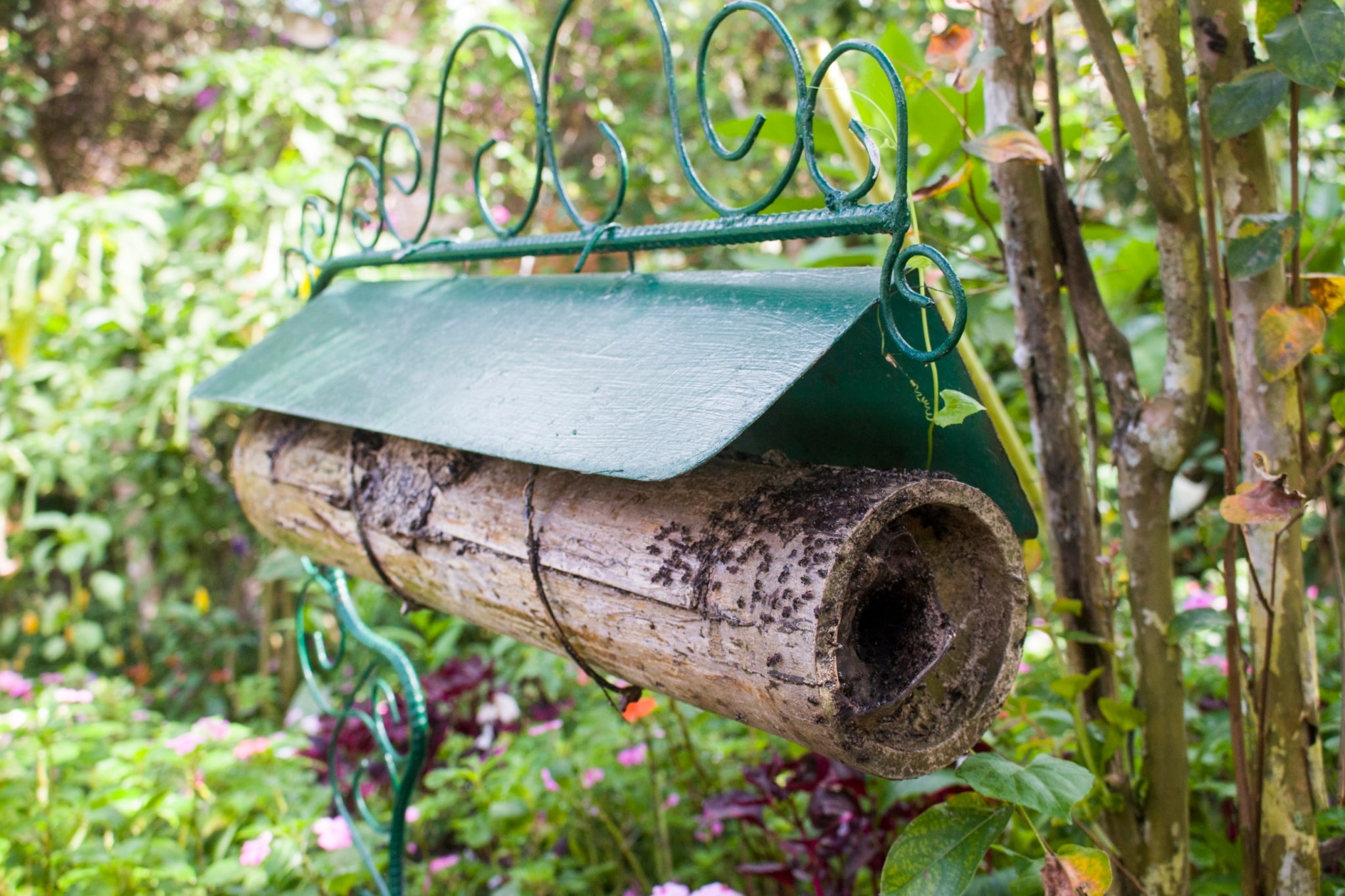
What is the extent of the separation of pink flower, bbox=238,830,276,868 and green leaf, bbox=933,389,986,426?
1193mm

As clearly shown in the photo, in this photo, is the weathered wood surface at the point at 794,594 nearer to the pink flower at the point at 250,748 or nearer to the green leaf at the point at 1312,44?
the green leaf at the point at 1312,44

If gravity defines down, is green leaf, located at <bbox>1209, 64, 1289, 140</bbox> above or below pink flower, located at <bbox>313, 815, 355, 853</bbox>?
above

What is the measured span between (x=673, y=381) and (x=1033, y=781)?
41 cm

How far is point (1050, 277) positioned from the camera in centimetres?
94

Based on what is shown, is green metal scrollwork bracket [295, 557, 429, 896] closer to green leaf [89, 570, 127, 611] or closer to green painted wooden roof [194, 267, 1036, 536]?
green painted wooden roof [194, 267, 1036, 536]

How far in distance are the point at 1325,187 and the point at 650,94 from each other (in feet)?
9.56

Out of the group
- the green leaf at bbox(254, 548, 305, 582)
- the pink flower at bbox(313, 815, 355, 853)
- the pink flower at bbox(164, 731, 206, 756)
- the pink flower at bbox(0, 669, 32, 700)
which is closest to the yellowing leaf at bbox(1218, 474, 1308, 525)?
the pink flower at bbox(313, 815, 355, 853)

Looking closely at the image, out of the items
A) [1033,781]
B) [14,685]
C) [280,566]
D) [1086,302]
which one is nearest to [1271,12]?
[1086,302]

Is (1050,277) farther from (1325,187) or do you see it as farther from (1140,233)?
(1140,233)

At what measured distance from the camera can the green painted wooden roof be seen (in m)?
0.62

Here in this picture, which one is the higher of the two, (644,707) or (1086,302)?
(1086,302)

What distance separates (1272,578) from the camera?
855 mm

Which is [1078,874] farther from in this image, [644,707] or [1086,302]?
[644,707]

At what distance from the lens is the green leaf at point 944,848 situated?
0.71m
